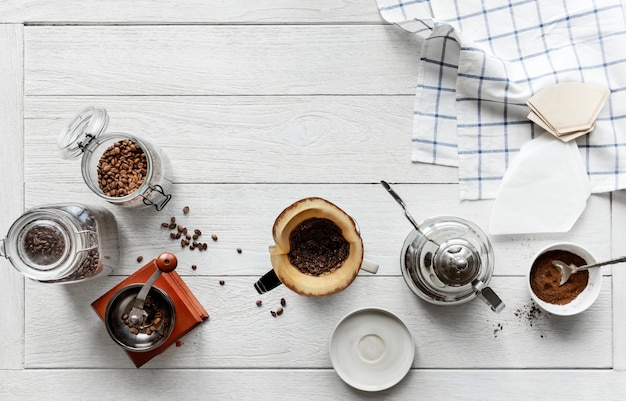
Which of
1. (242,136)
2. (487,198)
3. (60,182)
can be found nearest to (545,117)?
(487,198)

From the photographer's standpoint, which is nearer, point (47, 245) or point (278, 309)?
point (47, 245)

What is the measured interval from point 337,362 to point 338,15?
62 centimetres

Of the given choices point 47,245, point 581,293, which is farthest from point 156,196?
point 581,293

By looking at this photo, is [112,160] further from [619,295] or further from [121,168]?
[619,295]

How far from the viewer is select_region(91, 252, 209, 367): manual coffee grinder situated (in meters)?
1.07

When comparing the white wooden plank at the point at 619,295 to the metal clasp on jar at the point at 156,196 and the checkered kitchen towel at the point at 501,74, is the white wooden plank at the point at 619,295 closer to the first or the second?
the checkered kitchen towel at the point at 501,74

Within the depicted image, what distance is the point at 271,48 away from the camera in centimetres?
115

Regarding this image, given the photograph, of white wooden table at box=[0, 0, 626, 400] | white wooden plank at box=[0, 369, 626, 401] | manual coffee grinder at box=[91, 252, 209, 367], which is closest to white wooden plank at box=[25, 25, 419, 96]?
white wooden table at box=[0, 0, 626, 400]

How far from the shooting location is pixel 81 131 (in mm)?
1058

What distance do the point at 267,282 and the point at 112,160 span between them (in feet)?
1.10

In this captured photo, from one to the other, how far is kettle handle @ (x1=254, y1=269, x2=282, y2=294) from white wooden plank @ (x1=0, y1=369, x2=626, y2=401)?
180mm

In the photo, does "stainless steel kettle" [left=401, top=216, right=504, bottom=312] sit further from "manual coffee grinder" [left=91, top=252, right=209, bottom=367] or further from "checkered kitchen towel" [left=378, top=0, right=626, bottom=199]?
"manual coffee grinder" [left=91, top=252, right=209, bottom=367]

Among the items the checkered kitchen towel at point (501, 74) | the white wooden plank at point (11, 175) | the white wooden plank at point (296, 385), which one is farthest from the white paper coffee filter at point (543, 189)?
the white wooden plank at point (11, 175)

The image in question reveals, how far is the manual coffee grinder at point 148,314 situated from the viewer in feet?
3.51
